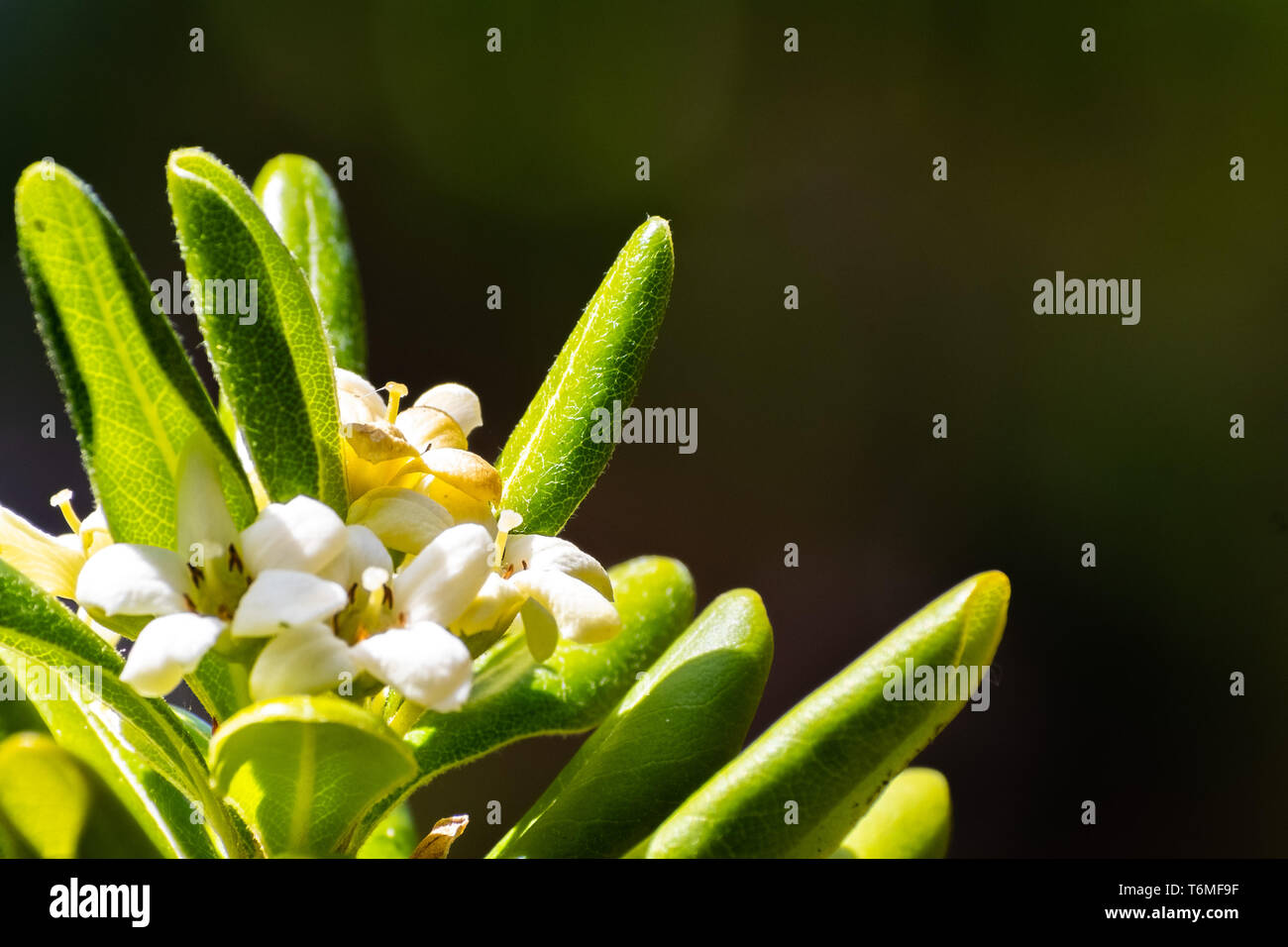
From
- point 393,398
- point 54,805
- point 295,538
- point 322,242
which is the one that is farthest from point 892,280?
point 54,805

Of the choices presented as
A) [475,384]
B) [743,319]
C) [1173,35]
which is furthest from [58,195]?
[1173,35]

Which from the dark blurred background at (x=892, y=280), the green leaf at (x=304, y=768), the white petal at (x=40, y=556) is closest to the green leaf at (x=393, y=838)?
the green leaf at (x=304, y=768)

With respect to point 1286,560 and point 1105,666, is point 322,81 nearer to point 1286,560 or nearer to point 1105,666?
point 1105,666

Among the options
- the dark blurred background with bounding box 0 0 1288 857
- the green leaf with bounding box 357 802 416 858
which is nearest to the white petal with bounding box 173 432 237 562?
the green leaf with bounding box 357 802 416 858

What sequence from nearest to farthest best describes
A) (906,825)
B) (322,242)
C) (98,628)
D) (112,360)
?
(112,360) → (98,628) → (906,825) → (322,242)

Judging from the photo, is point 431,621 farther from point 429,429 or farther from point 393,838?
point 393,838

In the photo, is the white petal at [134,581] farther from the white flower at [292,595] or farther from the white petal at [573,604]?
the white petal at [573,604]
